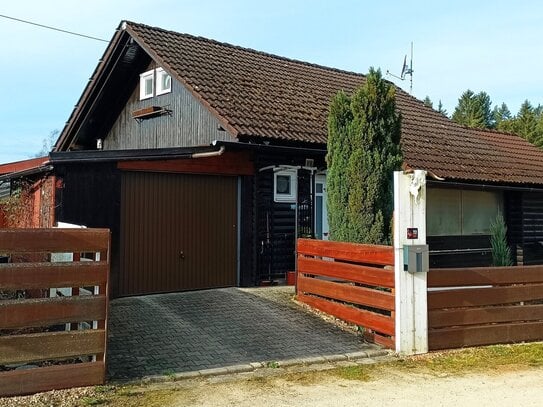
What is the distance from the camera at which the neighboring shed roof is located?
11531 mm

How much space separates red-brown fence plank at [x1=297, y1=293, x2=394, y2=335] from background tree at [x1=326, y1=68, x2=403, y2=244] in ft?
3.68

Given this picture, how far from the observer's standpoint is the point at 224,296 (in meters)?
10.1

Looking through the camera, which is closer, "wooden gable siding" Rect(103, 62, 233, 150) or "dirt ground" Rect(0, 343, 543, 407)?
"dirt ground" Rect(0, 343, 543, 407)

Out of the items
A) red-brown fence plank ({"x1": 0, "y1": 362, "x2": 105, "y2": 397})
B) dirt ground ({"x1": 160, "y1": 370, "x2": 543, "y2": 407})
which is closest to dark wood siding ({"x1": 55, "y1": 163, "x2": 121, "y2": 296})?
red-brown fence plank ({"x1": 0, "y1": 362, "x2": 105, "y2": 397})

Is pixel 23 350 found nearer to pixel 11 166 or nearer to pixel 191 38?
pixel 11 166

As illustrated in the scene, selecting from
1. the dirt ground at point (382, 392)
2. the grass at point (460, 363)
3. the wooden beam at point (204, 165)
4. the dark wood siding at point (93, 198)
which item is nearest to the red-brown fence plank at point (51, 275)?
the dirt ground at point (382, 392)

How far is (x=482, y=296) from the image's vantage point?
25.7 ft

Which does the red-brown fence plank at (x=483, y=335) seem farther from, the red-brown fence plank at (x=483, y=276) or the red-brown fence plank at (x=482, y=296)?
the red-brown fence plank at (x=483, y=276)

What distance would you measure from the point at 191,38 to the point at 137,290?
25.1ft

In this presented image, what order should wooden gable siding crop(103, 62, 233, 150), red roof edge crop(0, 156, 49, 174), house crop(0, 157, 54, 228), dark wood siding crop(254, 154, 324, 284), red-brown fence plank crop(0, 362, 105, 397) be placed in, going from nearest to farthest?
red-brown fence plank crop(0, 362, 105, 397)
house crop(0, 157, 54, 228)
red roof edge crop(0, 156, 49, 174)
dark wood siding crop(254, 154, 324, 284)
wooden gable siding crop(103, 62, 233, 150)

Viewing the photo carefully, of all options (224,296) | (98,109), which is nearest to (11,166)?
(98,109)

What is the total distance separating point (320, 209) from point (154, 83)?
18.5 ft

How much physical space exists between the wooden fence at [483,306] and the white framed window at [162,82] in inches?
341

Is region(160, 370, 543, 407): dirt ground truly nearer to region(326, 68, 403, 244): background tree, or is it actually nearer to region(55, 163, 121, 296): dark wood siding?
region(326, 68, 403, 244): background tree
